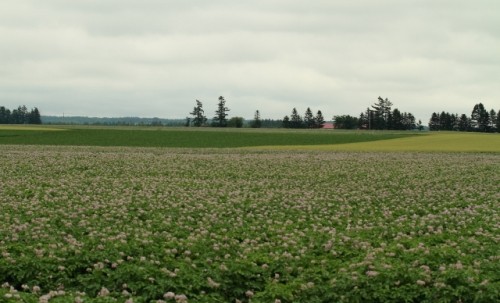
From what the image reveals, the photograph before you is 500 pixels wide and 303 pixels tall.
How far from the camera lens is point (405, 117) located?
17388 cm

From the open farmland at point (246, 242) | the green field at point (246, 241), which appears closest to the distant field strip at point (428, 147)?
the green field at point (246, 241)

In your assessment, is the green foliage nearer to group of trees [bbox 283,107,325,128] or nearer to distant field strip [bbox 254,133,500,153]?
group of trees [bbox 283,107,325,128]

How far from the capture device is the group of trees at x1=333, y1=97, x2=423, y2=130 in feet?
551

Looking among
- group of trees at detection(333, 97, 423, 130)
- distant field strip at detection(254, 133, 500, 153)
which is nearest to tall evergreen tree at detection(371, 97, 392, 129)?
group of trees at detection(333, 97, 423, 130)

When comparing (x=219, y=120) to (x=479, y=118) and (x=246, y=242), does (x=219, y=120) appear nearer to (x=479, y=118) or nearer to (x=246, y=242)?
(x=479, y=118)

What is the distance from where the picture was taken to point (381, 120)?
171 metres

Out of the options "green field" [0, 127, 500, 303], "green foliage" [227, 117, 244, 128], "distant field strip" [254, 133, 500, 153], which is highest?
"green foliage" [227, 117, 244, 128]

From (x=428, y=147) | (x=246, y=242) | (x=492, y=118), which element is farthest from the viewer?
(x=492, y=118)

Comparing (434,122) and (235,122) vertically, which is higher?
(434,122)

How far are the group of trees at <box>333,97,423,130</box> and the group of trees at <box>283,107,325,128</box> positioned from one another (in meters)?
7.45

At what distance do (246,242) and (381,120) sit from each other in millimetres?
164155

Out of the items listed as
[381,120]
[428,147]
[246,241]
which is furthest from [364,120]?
[246,241]

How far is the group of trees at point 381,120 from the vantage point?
168000mm

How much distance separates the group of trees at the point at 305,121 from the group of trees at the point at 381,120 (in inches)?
293
